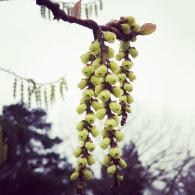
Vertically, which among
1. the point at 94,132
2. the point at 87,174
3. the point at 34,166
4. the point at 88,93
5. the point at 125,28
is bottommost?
the point at 34,166

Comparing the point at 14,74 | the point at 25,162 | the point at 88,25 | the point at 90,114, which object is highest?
the point at 88,25

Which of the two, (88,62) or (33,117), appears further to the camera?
(33,117)

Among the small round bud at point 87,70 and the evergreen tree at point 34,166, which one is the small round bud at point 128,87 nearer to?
the small round bud at point 87,70

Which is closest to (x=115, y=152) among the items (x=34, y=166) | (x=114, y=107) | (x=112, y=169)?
(x=112, y=169)

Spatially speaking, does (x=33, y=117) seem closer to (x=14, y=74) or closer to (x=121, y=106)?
(x=14, y=74)

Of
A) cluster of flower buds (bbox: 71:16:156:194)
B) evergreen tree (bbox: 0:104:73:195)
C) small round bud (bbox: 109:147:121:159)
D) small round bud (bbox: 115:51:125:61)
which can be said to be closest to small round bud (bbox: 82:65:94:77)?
cluster of flower buds (bbox: 71:16:156:194)

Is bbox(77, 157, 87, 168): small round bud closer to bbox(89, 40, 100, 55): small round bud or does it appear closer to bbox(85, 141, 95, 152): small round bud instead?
bbox(85, 141, 95, 152): small round bud

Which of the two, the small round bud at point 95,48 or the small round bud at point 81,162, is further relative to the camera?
the small round bud at point 95,48

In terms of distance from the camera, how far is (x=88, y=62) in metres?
1.68

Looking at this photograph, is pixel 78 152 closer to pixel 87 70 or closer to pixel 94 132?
pixel 94 132

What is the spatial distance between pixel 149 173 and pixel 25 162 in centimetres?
793

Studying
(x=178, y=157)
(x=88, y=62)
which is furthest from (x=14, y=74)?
(x=178, y=157)

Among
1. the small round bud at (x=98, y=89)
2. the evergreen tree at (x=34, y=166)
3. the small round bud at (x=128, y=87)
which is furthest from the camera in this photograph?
the evergreen tree at (x=34, y=166)

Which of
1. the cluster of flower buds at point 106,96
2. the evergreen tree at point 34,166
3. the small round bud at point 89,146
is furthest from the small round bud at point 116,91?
the evergreen tree at point 34,166
